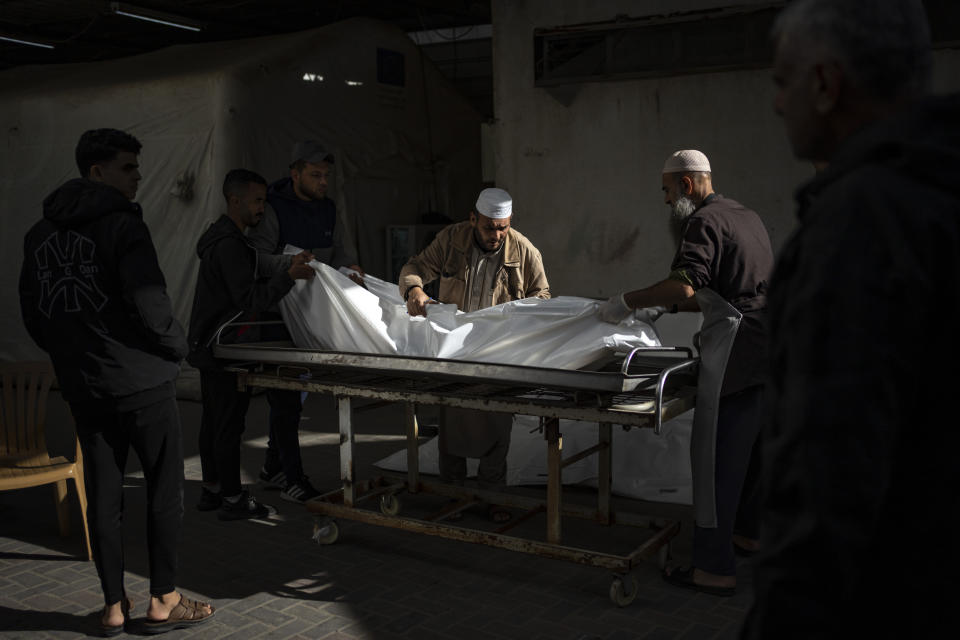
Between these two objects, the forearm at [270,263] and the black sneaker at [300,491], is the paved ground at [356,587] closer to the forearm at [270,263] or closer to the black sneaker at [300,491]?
the black sneaker at [300,491]

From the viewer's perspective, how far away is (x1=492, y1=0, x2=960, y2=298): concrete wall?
22.6ft

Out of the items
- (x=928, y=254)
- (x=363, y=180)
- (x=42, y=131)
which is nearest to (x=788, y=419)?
(x=928, y=254)

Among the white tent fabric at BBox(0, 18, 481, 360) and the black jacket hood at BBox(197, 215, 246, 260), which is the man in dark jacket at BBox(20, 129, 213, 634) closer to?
the black jacket hood at BBox(197, 215, 246, 260)

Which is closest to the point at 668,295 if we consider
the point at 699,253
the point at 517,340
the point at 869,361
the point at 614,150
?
the point at 699,253

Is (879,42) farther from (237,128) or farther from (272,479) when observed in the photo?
(237,128)

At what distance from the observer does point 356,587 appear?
4023 mm

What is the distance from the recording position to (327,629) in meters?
3.60

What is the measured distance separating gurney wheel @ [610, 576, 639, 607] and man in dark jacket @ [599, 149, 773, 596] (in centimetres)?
31

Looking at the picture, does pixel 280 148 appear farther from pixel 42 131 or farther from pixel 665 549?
pixel 665 549

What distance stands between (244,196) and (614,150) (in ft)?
11.7

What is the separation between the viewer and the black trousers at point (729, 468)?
3.79m

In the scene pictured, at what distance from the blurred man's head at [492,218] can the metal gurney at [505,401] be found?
899 mm

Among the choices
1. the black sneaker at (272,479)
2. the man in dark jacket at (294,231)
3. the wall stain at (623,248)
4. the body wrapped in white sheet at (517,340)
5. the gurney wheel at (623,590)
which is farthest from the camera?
the wall stain at (623,248)

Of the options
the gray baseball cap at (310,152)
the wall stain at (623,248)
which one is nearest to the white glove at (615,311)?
the gray baseball cap at (310,152)
